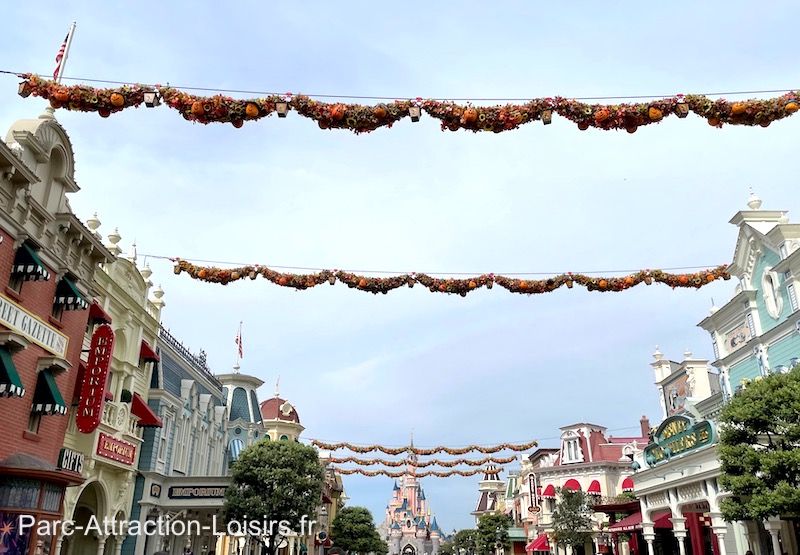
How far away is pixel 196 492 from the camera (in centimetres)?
2808

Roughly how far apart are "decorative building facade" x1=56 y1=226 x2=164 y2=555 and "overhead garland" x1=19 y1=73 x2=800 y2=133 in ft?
32.0

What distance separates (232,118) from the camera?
36.5ft

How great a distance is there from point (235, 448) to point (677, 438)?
26.8 metres

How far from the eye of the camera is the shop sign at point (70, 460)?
18066 mm

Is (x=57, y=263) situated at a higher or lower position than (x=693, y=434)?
higher

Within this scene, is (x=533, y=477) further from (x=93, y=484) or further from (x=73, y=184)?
(x=73, y=184)

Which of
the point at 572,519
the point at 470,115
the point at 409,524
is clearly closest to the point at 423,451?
the point at 572,519

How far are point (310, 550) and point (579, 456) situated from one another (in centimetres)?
2558

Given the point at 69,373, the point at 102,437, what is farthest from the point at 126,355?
the point at 69,373

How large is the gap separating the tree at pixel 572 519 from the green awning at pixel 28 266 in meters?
40.5

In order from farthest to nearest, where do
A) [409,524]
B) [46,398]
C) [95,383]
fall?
[409,524] < [95,383] < [46,398]

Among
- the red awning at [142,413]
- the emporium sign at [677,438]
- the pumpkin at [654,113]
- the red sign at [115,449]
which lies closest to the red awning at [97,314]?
the red sign at [115,449]

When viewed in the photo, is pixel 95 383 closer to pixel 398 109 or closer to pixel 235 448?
pixel 398 109

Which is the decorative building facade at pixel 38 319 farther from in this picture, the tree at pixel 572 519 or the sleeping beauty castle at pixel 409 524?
the sleeping beauty castle at pixel 409 524
